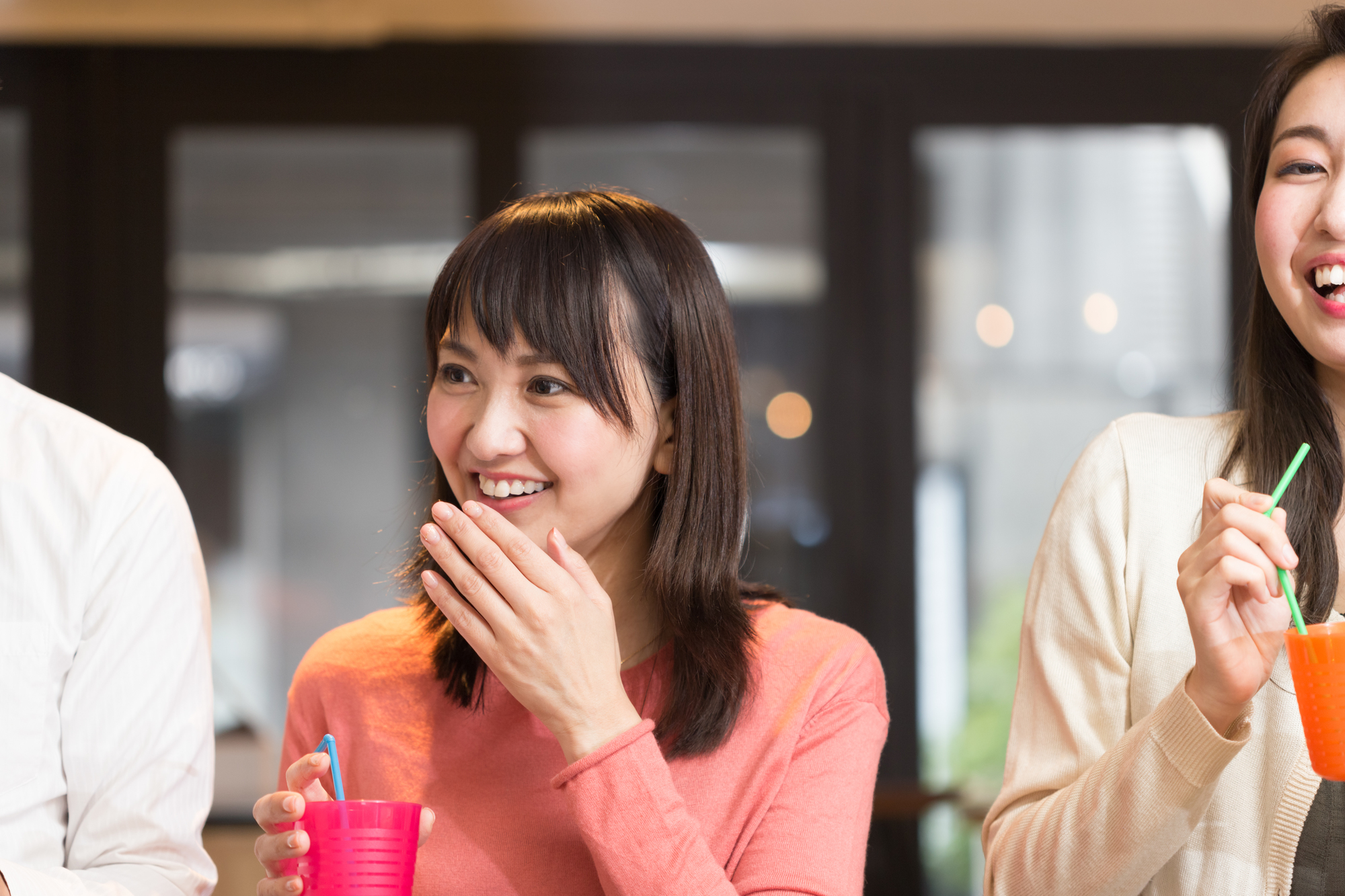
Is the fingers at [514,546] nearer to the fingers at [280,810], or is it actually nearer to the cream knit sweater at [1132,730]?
the fingers at [280,810]

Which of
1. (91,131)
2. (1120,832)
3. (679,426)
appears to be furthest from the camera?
(91,131)

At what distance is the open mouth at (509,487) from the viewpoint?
4.14ft

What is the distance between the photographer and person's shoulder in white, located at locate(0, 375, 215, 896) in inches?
47.2

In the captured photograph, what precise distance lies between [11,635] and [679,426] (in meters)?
0.69

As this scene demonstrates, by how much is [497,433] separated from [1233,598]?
0.69 m

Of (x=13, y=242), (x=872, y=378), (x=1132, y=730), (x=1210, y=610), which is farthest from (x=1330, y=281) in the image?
(x=13, y=242)

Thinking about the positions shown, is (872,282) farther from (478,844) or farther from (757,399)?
(478,844)

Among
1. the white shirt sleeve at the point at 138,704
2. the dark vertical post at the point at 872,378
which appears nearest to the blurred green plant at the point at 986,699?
the dark vertical post at the point at 872,378

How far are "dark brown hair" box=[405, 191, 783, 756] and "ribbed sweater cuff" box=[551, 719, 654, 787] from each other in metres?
0.15

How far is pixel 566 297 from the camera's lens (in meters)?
1.26

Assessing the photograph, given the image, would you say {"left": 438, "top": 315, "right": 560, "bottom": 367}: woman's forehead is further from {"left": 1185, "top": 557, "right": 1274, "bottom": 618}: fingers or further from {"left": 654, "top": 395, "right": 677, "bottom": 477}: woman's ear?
{"left": 1185, "top": 557, "right": 1274, "bottom": 618}: fingers

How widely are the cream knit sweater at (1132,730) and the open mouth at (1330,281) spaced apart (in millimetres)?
198

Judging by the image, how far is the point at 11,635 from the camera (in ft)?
4.05

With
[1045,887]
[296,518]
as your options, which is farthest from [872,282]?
[1045,887]
